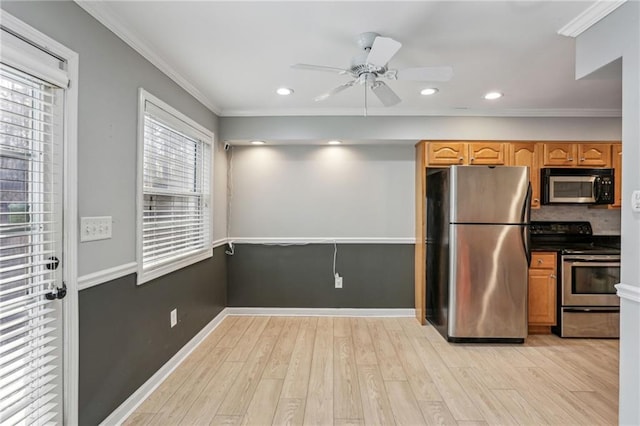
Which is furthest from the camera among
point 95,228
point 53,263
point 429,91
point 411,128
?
point 411,128

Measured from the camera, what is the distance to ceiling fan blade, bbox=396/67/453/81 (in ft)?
6.48

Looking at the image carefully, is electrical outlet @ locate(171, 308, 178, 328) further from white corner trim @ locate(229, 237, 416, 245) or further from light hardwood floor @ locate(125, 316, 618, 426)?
white corner trim @ locate(229, 237, 416, 245)

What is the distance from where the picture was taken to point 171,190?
9.12 feet

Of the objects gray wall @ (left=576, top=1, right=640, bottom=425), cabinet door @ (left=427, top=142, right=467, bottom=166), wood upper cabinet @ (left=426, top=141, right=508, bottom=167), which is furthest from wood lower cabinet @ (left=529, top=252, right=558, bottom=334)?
gray wall @ (left=576, top=1, right=640, bottom=425)

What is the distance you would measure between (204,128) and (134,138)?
1.16 m

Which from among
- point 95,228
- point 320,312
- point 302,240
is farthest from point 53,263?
point 320,312

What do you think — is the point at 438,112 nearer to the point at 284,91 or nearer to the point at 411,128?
the point at 411,128

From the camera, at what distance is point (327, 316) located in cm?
399

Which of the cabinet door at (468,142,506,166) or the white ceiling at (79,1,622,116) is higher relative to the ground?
the white ceiling at (79,1,622,116)

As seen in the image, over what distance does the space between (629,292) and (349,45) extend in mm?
2062

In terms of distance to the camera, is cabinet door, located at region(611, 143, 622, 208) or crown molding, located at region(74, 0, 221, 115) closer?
crown molding, located at region(74, 0, 221, 115)

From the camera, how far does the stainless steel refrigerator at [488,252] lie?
10.2 feet

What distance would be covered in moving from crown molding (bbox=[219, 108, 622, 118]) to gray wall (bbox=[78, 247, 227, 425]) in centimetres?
181

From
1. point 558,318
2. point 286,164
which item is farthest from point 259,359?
point 558,318
